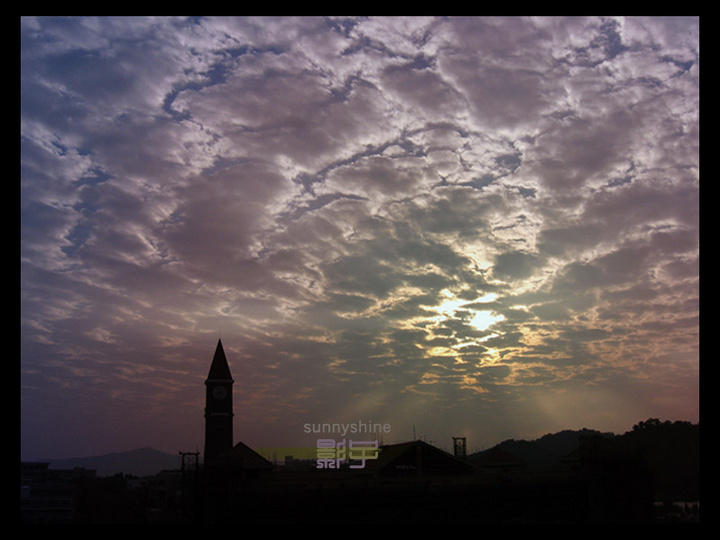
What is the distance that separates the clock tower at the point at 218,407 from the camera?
196 ft

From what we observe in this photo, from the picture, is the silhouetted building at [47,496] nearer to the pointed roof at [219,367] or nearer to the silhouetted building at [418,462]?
the pointed roof at [219,367]

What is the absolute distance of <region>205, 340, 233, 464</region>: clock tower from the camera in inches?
2352

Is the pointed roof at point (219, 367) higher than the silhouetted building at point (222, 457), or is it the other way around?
the pointed roof at point (219, 367)

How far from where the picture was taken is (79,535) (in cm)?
2216

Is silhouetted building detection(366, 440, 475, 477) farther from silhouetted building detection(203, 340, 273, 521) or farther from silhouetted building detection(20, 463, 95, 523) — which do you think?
silhouetted building detection(20, 463, 95, 523)

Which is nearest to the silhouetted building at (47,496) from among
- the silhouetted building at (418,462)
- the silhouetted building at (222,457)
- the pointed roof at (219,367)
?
the silhouetted building at (222,457)

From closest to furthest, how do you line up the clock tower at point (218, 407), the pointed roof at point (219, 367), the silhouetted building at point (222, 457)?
the silhouetted building at point (222, 457), the clock tower at point (218, 407), the pointed roof at point (219, 367)

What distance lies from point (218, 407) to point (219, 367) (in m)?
4.33

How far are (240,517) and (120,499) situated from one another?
65.9ft

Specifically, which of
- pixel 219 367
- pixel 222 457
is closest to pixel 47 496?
pixel 219 367

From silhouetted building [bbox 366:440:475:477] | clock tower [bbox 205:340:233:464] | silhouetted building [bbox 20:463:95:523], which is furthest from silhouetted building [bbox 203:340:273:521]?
silhouetted building [bbox 20:463:95:523]

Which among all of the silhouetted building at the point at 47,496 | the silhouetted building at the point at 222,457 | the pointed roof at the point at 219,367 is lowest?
the silhouetted building at the point at 47,496
